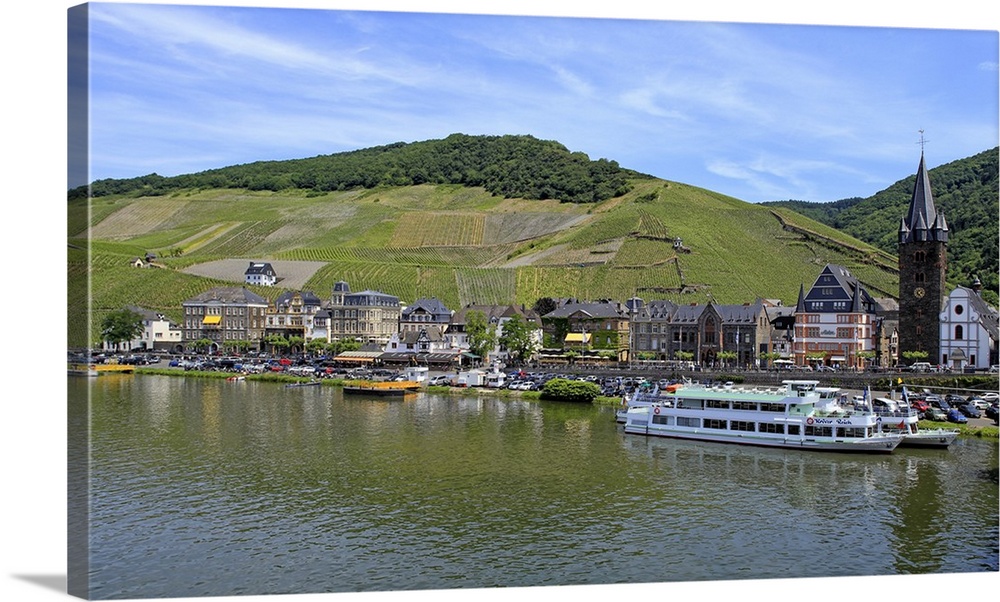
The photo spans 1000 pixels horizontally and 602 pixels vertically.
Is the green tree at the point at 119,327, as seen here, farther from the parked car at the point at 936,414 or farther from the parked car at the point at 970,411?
the parked car at the point at 970,411

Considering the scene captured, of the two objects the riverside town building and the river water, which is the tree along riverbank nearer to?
the river water

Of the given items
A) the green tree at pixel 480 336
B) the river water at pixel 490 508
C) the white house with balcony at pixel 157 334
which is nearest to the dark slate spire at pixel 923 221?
the river water at pixel 490 508

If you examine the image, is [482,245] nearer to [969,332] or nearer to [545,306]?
[545,306]

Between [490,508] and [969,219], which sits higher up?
[969,219]

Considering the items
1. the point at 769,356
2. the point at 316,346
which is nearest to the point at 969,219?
the point at 769,356

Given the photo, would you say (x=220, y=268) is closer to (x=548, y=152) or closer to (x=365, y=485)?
(x=548, y=152)

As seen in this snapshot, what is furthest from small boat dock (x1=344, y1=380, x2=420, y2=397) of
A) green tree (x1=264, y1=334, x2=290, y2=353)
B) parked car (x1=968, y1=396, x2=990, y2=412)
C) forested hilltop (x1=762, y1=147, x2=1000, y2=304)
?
forested hilltop (x1=762, y1=147, x2=1000, y2=304)
